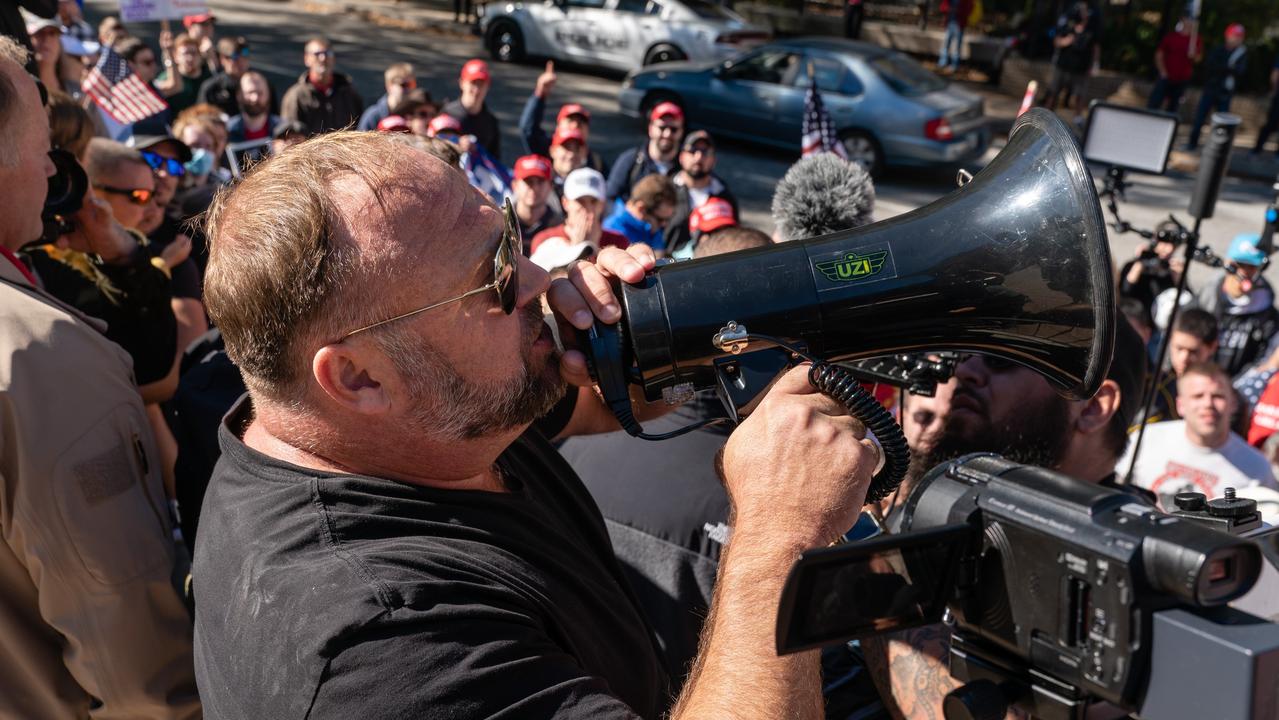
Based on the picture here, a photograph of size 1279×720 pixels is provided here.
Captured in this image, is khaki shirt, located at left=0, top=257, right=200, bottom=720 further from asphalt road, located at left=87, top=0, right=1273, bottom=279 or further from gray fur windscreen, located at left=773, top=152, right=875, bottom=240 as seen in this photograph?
asphalt road, located at left=87, top=0, right=1273, bottom=279

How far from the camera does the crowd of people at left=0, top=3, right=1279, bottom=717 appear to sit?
142 centimetres

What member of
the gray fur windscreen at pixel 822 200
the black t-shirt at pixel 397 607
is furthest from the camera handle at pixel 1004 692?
the gray fur windscreen at pixel 822 200

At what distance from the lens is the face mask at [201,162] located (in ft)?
22.9

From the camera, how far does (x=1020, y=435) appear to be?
2576mm

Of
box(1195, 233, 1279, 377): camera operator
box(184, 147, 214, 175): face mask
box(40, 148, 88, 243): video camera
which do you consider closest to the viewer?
box(40, 148, 88, 243): video camera

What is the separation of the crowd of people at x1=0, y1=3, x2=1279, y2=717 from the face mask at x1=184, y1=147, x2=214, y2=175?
3947mm

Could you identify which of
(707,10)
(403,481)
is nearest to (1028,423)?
(403,481)

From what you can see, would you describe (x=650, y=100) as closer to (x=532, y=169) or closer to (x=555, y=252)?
(x=532, y=169)

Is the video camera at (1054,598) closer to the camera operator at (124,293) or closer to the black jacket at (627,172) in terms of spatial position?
the camera operator at (124,293)

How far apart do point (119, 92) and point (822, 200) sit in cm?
629

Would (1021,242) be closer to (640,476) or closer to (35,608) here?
(640,476)

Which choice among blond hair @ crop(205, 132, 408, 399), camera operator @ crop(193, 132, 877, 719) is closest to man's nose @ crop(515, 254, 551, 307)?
camera operator @ crop(193, 132, 877, 719)

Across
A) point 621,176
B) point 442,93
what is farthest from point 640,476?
point 442,93

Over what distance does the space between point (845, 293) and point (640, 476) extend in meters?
1.05
